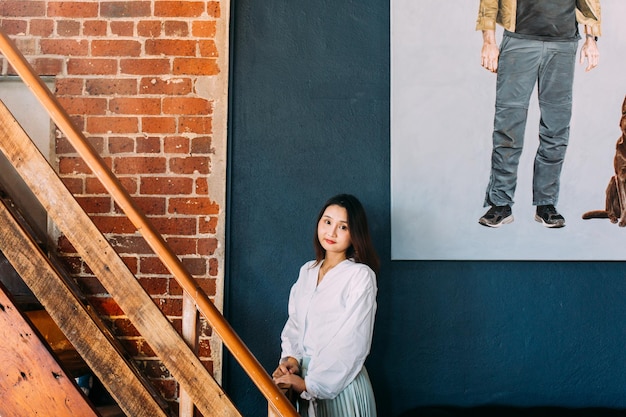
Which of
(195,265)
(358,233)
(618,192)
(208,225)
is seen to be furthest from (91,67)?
(618,192)

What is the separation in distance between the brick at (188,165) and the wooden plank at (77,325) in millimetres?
926

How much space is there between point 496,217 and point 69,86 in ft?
6.54

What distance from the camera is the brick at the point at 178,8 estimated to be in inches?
102

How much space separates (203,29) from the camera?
8.53 ft

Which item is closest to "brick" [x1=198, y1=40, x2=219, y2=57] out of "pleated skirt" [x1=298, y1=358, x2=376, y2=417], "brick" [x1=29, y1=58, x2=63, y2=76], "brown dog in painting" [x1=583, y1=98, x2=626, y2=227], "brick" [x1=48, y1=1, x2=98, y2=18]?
"brick" [x1=48, y1=1, x2=98, y2=18]

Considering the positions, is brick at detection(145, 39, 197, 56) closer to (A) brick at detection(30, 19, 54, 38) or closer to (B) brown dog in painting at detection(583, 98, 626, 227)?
(A) brick at detection(30, 19, 54, 38)

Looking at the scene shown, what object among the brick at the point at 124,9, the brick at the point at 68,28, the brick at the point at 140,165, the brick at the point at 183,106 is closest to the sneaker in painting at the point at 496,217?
the brick at the point at 183,106

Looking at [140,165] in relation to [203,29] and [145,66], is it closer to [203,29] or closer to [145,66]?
[145,66]

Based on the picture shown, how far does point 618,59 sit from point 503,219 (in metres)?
0.91

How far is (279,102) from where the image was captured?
266cm

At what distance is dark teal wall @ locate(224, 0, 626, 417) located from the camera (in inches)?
102

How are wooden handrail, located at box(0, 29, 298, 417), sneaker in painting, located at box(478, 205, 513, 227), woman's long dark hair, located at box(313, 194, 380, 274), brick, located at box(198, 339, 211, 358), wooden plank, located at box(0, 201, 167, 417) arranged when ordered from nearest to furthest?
wooden handrail, located at box(0, 29, 298, 417), wooden plank, located at box(0, 201, 167, 417), woman's long dark hair, located at box(313, 194, 380, 274), brick, located at box(198, 339, 211, 358), sneaker in painting, located at box(478, 205, 513, 227)

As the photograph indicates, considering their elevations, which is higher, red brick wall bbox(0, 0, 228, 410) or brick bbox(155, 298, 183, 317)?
red brick wall bbox(0, 0, 228, 410)

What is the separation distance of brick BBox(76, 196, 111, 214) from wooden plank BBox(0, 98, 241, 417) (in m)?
0.84
